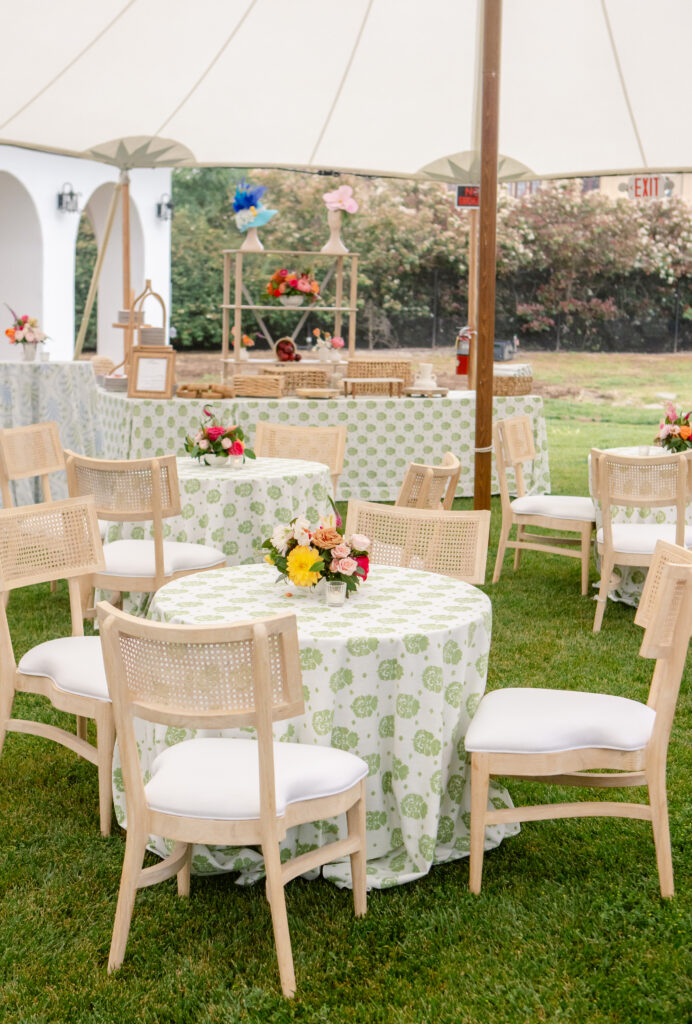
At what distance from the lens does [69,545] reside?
3.68 m

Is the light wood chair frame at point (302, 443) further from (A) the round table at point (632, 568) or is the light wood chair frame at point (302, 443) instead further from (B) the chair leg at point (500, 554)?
(A) the round table at point (632, 568)

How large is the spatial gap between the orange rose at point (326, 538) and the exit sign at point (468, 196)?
20.1 feet

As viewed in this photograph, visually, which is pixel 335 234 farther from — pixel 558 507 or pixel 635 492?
pixel 635 492

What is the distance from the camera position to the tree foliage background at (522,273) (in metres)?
18.9

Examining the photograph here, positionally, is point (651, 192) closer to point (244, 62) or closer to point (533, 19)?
point (533, 19)

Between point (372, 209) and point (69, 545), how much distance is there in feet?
56.5

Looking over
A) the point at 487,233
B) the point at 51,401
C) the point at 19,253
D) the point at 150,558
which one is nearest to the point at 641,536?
the point at 487,233

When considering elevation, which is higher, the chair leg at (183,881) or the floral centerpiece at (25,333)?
the floral centerpiece at (25,333)

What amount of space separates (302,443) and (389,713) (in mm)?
3522

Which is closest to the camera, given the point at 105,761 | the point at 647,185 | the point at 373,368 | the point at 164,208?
the point at 105,761

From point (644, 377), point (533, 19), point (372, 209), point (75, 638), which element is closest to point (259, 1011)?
point (75, 638)

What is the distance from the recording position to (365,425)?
8.62m

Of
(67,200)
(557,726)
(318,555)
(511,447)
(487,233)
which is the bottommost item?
(557,726)

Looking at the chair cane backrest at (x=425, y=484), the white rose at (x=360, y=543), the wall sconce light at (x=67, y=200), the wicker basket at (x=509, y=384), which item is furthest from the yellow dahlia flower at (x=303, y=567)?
the wall sconce light at (x=67, y=200)
